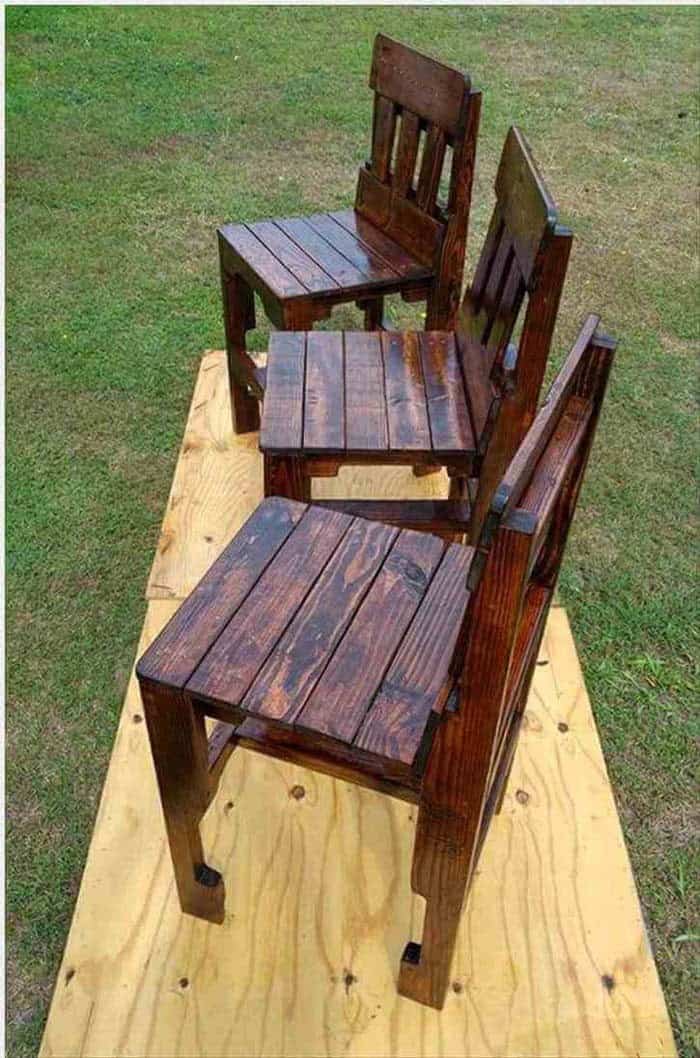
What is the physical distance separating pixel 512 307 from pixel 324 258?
2.79 feet

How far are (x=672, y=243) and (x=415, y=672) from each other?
382 cm

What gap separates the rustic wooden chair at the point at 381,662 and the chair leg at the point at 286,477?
280 mm

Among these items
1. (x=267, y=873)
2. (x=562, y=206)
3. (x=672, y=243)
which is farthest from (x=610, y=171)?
(x=267, y=873)

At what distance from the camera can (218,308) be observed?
3869 mm

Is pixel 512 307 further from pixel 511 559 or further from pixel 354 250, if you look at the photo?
pixel 511 559

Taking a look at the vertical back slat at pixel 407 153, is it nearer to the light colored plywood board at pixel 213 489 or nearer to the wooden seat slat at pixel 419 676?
the light colored plywood board at pixel 213 489

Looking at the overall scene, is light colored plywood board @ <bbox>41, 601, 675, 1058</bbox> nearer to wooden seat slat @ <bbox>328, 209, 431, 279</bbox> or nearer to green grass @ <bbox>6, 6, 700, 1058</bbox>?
green grass @ <bbox>6, 6, 700, 1058</bbox>

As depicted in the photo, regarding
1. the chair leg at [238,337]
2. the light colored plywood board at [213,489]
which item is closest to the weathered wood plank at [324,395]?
the chair leg at [238,337]

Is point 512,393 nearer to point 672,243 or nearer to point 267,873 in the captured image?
point 267,873

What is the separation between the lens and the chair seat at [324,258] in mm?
2438

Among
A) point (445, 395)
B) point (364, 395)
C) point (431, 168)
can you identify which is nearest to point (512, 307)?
point (445, 395)

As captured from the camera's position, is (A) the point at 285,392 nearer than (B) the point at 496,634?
No

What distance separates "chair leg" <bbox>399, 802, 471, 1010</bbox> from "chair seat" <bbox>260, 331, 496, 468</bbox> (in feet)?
2.87

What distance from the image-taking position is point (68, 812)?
6.71 ft
